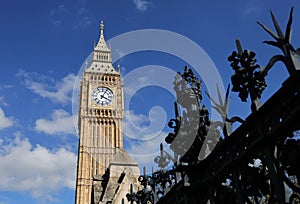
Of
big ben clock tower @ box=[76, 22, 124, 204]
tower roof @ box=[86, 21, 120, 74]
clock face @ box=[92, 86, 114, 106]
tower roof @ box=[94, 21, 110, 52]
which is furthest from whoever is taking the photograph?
tower roof @ box=[94, 21, 110, 52]

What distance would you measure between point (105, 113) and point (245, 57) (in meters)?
60.9

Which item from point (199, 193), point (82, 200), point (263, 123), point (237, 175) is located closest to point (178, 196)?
point (199, 193)

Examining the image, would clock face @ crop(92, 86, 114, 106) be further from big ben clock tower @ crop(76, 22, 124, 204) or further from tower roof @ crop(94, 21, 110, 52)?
tower roof @ crop(94, 21, 110, 52)

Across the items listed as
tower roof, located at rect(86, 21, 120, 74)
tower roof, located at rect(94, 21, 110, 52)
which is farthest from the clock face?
tower roof, located at rect(94, 21, 110, 52)

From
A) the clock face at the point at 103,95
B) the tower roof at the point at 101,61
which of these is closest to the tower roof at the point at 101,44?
the tower roof at the point at 101,61

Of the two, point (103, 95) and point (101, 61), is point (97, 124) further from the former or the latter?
point (101, 61)

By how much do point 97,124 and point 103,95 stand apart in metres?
6.17

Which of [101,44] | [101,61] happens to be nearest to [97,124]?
[101,61]

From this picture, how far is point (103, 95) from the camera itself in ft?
215

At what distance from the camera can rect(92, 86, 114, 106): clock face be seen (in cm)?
6475

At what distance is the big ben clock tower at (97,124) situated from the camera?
199 feet

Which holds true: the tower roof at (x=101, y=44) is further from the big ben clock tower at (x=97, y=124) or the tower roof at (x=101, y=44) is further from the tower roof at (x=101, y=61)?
the big ben clock tower at (x=97, y=124)

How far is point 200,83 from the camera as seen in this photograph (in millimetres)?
5223

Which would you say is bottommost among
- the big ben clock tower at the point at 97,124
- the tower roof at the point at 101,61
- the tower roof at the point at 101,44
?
the big ben clock tower at the point at 97,124
